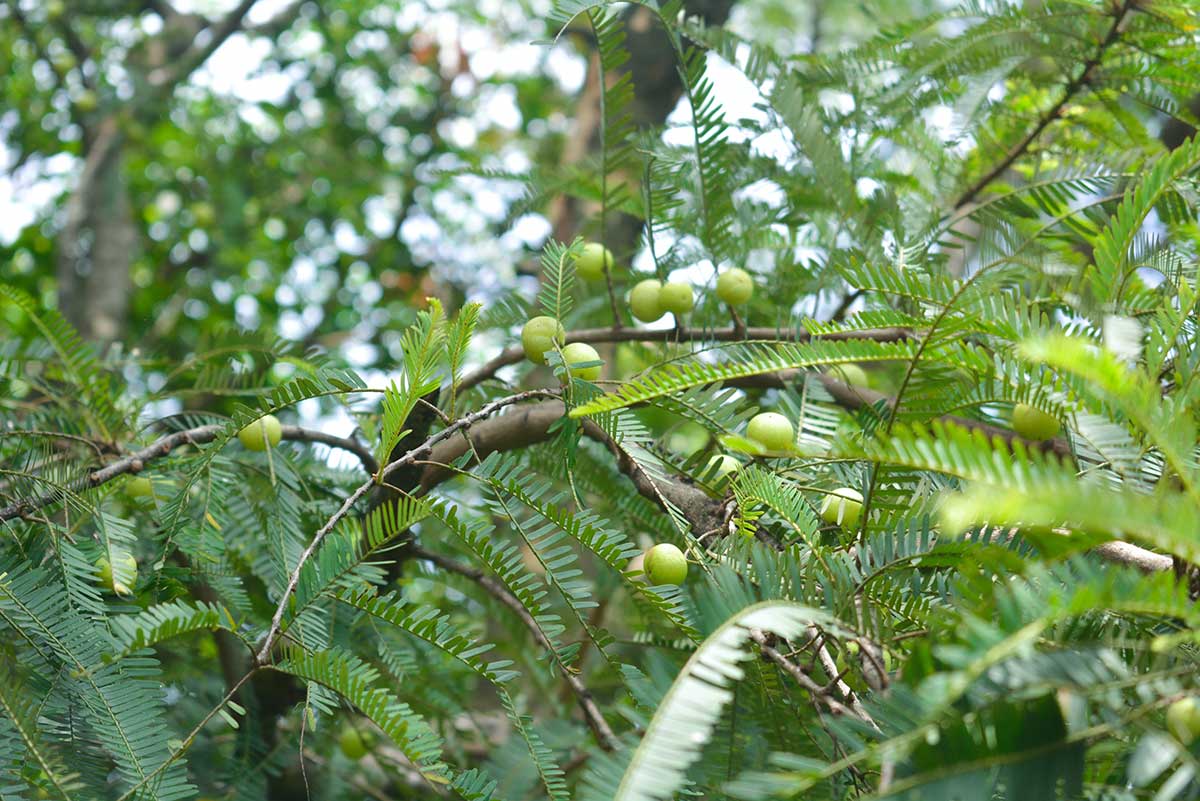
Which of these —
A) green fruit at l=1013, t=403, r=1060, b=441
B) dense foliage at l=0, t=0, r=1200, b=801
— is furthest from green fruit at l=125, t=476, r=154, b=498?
green fruit at l=1013, t=403, r=1060, b=441

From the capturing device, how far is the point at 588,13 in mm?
1180

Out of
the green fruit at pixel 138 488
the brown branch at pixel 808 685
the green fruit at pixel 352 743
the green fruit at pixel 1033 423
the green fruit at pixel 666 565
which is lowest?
Result: the green fruit at pixel 352 743

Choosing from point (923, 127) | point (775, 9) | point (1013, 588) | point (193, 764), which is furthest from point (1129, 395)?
point (775, 9)

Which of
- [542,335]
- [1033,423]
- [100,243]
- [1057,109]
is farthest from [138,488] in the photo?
[100,243]

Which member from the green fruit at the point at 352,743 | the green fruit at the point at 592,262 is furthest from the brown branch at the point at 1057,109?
the green fruit at the point at 352,743

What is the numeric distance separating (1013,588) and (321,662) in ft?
1.86

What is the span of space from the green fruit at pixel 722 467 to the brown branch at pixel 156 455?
19.4 inches

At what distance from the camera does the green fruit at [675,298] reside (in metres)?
1.28

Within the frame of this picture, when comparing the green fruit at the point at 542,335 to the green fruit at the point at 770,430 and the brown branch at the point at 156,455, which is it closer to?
the green fruit at the point at 770,430

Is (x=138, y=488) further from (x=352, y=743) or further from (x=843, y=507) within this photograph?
(x=843, y=507)

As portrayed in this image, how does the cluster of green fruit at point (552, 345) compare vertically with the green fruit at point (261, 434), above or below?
above

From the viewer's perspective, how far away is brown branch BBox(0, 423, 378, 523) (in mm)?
1120

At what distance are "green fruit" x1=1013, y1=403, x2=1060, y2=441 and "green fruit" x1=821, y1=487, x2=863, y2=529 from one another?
0.19 m

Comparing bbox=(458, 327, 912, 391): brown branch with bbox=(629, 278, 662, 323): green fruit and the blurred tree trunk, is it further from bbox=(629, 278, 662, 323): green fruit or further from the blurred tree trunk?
the blurred tree trunk
